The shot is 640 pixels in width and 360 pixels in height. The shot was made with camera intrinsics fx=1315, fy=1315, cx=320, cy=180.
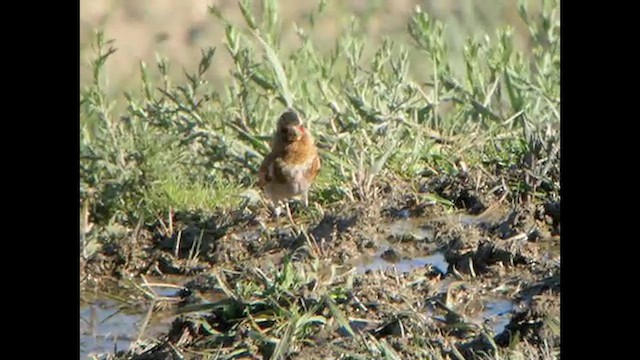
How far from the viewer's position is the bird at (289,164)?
4164 millimetres

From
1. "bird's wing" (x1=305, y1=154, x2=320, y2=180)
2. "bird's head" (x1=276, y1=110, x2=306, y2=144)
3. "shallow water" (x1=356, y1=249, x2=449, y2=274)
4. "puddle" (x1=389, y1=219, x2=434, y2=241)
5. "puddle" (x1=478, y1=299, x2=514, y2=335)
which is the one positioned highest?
"bird's head" (x1=276, y1=110, x2=306, y2=144)

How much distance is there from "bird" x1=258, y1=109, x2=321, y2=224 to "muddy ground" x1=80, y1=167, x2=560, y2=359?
0.36ft

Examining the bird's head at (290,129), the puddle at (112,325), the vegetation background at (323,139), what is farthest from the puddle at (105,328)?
the bird's head at (290,129)

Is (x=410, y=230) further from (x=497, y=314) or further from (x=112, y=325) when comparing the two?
(x=112, y=325)

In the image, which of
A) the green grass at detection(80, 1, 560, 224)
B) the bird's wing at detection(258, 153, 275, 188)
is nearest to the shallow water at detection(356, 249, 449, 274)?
A: the green grass at detection(80, 1, 560, 224)

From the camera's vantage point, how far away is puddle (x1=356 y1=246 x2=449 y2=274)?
11.5 feet

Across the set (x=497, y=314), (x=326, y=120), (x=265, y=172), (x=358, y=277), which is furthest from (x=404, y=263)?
(x=326, y=120)

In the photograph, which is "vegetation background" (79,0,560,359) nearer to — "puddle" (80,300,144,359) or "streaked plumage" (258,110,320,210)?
"streaked plumage" (258,110,320,210)

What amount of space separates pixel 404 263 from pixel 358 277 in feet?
0.72

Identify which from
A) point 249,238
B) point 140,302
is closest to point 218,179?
point 249,238

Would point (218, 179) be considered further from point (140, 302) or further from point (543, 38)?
point (543, 38)

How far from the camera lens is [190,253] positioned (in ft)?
12.0

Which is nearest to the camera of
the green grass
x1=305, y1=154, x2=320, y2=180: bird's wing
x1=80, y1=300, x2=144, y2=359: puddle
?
x1=80, y1=300, x2=144, y2=359: puddle
